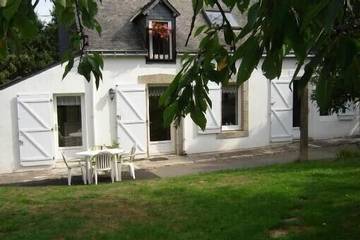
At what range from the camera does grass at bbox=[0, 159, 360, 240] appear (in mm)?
5457

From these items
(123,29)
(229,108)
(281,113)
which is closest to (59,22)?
(123,29)

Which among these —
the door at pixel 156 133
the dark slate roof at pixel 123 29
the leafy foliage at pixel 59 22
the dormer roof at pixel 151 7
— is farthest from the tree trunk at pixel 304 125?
the leafy foliage at pixel 59 22

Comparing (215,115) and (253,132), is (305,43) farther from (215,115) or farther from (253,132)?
(253,132)

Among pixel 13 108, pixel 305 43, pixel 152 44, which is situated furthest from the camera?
pixel 152 44

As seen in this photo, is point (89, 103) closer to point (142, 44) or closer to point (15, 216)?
point (142, 44)

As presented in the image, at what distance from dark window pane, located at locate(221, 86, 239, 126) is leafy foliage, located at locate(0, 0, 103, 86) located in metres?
12.1

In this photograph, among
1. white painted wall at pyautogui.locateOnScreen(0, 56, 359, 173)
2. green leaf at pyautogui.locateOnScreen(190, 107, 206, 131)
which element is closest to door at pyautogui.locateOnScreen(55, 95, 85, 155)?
white painted wall at pyautogui.locateOnScreen(0, 56, 359, 173)

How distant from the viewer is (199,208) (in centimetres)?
661

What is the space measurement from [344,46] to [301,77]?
0.43 feet

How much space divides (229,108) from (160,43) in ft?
10.4

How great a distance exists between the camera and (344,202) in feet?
21.2

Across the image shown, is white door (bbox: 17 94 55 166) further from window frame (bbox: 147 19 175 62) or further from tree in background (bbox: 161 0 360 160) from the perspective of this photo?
tree in background (bbox: 161 0 360 160)

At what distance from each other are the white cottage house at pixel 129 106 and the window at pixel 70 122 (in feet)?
0.09

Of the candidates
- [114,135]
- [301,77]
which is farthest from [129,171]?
[301,77]
